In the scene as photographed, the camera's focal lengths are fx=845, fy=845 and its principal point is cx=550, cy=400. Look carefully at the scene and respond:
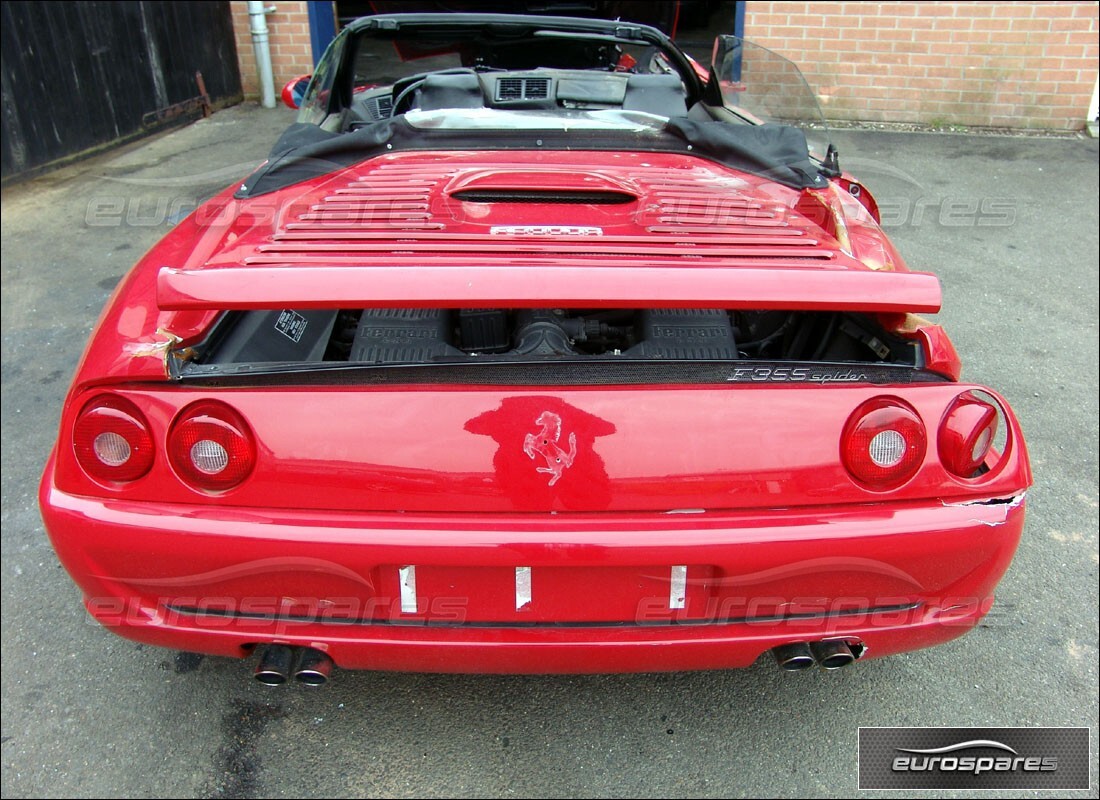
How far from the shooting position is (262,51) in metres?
8.59

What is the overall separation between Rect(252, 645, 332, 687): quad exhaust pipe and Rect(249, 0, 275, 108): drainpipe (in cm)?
812

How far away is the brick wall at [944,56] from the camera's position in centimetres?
758

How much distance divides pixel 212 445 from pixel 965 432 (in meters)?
1.49

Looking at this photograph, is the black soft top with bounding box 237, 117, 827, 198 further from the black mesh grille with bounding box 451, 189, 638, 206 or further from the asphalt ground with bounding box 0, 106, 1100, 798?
the asphalt ground with bounding box 0, 106, 1100, 798

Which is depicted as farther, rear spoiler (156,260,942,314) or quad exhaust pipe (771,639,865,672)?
quad exhaust pipe (771,639,865,672)

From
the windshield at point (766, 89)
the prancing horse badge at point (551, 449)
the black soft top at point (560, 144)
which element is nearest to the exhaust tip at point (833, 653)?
the prancing horse badge at point (551, 449)

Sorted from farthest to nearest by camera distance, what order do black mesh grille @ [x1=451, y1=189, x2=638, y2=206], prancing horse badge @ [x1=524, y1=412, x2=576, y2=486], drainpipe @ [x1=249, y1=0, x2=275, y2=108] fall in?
1. drainpipe @ [x1=249, y1=0, x2=275, y2=108]
2. black mesh grille @ [x1=451, y1=189, x2=638, y2=206]
3. prancing horse badge @ [x1=524, y1=412, x2=576, y2=486]

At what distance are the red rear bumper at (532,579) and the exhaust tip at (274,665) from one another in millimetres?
40

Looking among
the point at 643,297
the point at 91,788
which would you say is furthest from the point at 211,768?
the point at 643,297

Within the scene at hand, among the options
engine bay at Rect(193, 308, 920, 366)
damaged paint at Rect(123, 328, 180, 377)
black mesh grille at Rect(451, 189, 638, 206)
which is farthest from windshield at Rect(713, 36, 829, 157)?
damaged paint at Rect(123, 328, 180, 377)

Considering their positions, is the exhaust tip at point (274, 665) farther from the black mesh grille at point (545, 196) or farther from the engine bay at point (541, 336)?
the black mesh grille at point (545, 196)

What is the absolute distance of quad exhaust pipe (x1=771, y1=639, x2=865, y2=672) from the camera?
5.92 ft

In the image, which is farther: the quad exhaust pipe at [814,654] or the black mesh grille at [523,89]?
the black mesh grille at [523,89]

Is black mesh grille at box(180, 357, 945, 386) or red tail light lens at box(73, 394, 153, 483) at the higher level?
Answer: black mesh grille at box(180, 357, 945, 386)
